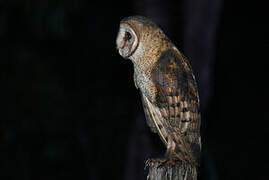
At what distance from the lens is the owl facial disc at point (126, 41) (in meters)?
2.93

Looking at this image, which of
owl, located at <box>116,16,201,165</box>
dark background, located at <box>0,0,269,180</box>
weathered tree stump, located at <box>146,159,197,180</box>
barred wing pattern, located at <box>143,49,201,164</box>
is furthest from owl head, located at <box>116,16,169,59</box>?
dark background, located at <box>0,0,269,180</box>

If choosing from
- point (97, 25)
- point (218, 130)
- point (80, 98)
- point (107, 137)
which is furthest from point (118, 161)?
point (97, 25)

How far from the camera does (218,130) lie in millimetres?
9523

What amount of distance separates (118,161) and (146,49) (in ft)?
25.5

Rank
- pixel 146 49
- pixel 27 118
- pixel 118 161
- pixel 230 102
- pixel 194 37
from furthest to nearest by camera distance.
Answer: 1. pixel 118 161
2. pixel 230 102
3. pixel 27 118
4. pixel 194 37
5. pixel 146 49

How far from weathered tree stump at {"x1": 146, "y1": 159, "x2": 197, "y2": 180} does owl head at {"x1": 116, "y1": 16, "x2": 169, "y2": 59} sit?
81 centimetres

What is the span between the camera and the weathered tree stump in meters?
2.74

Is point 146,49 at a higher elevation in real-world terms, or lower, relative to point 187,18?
lower

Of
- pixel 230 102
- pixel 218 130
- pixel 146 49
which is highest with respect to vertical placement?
pixel 146 49

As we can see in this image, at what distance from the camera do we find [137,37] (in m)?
2.93

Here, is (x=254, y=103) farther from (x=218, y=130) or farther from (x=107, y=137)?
(x=107, y=137)

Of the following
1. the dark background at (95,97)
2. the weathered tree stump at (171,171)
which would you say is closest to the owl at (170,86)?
the weathered tree stump at (171,171)

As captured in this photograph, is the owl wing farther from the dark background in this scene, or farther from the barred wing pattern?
the dark background

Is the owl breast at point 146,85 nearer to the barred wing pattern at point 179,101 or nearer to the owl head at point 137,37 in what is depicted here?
the barred wing pattern at point 179,101
